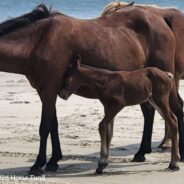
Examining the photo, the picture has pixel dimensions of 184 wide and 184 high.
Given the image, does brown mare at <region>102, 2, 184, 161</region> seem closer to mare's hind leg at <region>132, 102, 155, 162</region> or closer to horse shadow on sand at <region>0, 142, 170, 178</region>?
mare's hind leg at <region>132, 102, 155, 162</region>

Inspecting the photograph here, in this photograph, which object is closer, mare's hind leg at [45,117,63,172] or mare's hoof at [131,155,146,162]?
mare's hind leg at [45,117,63,172]

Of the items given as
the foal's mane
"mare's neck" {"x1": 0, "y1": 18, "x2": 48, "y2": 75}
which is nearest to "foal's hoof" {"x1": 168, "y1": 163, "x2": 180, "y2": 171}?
"mare's neck" {"x1": 0, "y1": 18, "x2": 48, "y2": 75}

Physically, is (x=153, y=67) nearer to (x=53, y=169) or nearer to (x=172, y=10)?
(x=172, y=10)

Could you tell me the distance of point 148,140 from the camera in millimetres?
9180

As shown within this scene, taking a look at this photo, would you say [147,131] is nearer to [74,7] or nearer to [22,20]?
[22,20]

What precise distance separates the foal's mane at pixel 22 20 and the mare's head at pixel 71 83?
756 mm

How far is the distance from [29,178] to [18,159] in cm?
116

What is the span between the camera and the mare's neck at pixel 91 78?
7961mm

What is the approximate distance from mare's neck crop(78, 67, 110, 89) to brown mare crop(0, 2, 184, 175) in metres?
0.15

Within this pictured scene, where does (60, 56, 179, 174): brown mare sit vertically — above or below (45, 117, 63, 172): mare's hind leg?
above

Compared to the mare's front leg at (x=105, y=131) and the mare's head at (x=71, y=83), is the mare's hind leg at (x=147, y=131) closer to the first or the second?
the mare's front leg at (x=105, y=131)

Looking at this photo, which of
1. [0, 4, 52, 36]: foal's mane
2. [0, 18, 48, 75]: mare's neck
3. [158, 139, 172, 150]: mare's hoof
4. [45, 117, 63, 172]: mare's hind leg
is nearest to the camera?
[0, 18, 48, 75]: mare's neck

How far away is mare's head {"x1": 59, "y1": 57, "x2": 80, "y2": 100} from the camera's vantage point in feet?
26.0

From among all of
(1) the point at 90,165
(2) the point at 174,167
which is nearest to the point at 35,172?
(1) the point at 90,165
